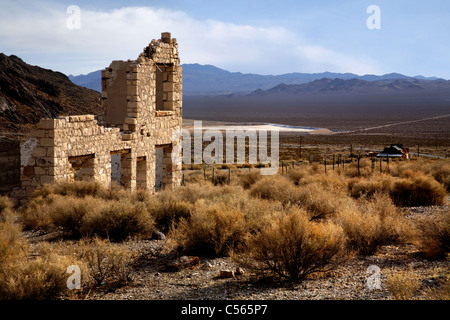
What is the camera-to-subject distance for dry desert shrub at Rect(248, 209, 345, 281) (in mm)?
6270

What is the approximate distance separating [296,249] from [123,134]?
9.04 m

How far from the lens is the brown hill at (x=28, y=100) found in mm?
41594

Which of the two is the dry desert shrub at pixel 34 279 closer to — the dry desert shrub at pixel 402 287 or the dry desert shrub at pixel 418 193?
the dry desert shrub at pixel 402 287

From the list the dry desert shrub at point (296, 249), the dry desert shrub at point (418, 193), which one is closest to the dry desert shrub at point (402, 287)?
the dry desert shrub at point (296, 249)

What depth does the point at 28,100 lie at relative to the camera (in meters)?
47.3

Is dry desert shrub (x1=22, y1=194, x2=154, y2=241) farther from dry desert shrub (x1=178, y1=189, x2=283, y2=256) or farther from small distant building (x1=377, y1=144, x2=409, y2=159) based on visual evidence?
small distant building (x1=377, y1=144, x2=409, y2=159)

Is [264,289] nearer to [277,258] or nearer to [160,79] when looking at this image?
[277,258]

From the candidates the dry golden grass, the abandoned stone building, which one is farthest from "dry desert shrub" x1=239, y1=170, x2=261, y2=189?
the dry golden grass

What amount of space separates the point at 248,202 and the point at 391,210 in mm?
2892

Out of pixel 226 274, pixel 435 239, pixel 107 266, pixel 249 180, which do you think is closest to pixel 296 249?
Answer: pixel 226 274

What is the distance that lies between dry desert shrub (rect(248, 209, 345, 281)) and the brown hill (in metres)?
31.8

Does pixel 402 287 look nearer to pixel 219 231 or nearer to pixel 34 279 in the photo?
pixel 219 231
